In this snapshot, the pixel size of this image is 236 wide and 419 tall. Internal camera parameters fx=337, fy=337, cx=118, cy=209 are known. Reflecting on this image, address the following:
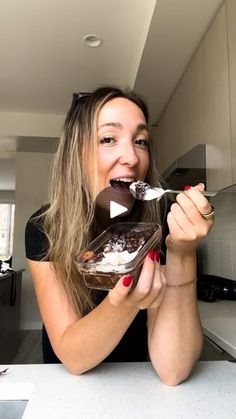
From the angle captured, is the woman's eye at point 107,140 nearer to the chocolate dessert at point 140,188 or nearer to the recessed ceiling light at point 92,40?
the chocolate dessert at point 140,188

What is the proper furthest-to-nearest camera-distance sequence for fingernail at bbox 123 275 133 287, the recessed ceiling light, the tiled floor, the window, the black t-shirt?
1. the window
2. the tiled floor
3. the recessed ceiling light
4. the black t-shirt
5. fingernail at bbox 123 275 133 287

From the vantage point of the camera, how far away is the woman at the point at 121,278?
520 mm

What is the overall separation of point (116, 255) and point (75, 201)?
280mm

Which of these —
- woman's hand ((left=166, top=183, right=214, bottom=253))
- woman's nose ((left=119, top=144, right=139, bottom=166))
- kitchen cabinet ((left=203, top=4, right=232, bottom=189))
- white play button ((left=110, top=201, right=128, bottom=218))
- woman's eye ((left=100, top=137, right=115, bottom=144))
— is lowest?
woman's hand ((left=166, top=183, right=214, bottom=253))

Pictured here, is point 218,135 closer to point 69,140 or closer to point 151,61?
point 151,61

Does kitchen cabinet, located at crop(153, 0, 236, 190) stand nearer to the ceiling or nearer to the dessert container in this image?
the ceiling

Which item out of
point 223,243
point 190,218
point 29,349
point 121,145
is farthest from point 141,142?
point 29,349

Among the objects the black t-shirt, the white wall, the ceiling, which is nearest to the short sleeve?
the black t-shirt

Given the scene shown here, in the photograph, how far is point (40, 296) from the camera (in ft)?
2.20

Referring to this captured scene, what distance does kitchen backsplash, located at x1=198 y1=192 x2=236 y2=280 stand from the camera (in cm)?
191

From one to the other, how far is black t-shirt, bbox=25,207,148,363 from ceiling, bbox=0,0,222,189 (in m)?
1.27

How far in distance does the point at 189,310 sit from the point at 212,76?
1384 millimetres

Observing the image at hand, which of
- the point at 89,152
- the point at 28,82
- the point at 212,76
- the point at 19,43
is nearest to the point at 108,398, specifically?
the point at 89,152

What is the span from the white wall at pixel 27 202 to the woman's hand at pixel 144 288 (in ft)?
11.6
